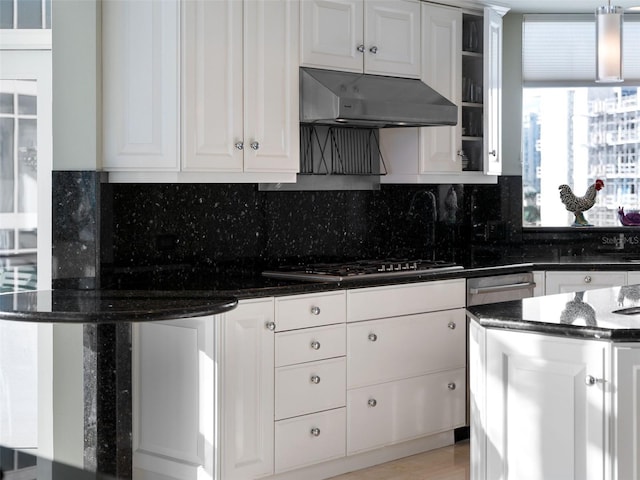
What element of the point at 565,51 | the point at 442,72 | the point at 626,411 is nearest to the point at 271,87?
the point at 442,72

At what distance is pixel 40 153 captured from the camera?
4.12 meters

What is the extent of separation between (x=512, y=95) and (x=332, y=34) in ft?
6.18

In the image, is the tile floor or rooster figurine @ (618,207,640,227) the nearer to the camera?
the tile floor

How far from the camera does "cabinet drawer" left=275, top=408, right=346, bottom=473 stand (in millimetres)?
4105

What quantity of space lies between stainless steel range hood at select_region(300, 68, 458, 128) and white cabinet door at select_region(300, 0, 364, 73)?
0.19 ft

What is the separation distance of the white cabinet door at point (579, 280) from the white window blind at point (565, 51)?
137cm

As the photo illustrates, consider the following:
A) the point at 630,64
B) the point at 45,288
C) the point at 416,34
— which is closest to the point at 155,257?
the point at 45,288

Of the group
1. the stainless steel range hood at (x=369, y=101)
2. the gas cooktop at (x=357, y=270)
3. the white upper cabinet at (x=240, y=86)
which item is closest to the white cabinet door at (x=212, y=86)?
the white upper cabinet at (x=240, y=86)

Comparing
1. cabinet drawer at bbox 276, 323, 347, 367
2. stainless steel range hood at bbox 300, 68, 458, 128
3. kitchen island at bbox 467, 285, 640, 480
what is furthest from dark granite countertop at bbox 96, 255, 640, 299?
kitchen island at bbox 467, 285, 640, 480

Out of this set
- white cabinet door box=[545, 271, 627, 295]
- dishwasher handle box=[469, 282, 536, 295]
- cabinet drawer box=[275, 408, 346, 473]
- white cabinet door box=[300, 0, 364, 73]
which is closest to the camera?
cabinet drawer box=[275, 408, 346, 473]

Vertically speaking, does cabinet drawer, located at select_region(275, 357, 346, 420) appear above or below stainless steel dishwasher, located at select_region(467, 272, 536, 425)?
below

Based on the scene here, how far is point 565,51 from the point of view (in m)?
6.09

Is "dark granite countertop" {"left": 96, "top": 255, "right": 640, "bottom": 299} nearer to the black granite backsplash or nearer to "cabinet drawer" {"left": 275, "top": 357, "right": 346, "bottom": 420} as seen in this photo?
the black granite backsplash

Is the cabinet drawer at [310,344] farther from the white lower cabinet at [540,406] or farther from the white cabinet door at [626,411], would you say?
the white cabinet door at [626,411]
